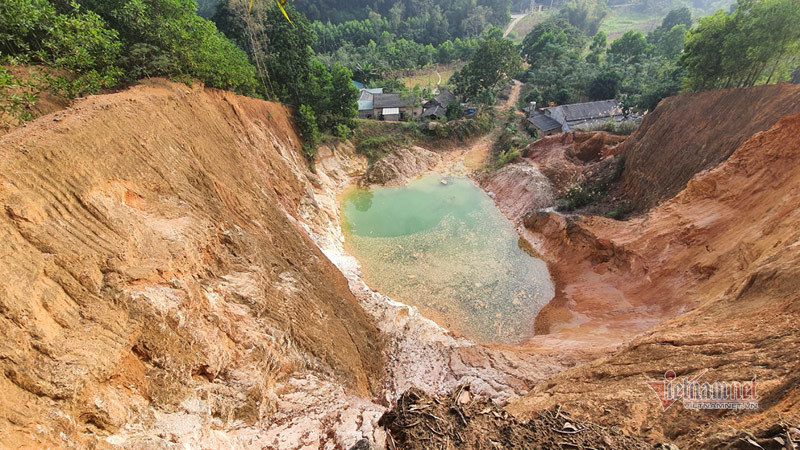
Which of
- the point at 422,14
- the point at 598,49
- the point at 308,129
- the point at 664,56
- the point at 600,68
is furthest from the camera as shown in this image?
the point at 422,14

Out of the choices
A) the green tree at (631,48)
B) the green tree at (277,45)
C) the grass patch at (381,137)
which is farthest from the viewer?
the green tree at (631,48)

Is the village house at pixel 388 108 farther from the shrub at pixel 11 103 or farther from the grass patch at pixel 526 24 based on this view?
the grass patch at pixel 526 24

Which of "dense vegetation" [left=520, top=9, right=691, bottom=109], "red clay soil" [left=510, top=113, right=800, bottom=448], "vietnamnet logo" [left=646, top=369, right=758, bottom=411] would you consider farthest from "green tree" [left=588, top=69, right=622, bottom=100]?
"vietnamnet logo" [left=646, top=369, right=758, bottom=411]

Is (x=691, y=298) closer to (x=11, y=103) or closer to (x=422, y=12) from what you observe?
(x=11, y=103)

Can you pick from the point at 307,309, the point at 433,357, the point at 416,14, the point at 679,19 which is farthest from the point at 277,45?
the point at 679,19

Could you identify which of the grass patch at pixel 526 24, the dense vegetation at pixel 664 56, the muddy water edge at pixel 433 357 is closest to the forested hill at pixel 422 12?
the grass patch at pixel 526 24

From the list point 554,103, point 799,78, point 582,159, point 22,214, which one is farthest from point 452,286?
point 554,103

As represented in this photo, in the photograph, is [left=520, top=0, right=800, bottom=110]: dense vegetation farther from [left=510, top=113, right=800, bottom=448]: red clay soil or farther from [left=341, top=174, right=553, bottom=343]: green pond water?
[left=341, top=174, right=553, bottom=343]: green pond water
